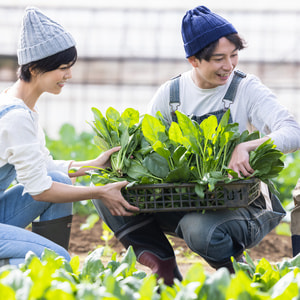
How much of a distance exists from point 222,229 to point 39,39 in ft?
3.83

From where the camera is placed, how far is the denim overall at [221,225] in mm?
2174

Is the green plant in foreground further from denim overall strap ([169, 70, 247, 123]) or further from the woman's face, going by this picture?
denim overall strap ([169, 70, 247, 123])

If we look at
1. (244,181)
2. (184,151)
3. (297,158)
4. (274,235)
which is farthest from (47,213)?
(297,158)

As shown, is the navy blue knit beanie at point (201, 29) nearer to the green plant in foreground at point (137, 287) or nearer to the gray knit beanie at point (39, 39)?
the gray knit beanie at point (39, 39)

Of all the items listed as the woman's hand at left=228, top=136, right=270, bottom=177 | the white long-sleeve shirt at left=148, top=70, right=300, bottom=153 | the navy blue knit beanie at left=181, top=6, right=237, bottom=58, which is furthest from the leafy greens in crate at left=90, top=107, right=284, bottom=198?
the navy blue knit beanie at left=181, top=6, right=237, bottom=58

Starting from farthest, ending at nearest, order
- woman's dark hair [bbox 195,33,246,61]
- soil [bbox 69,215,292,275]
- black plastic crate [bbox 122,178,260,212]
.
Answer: soil [bbox 69,215,292,275], woman's dark hair [bbox 195,33,246,61], black plastic crate [bbox 122,178,260,212]

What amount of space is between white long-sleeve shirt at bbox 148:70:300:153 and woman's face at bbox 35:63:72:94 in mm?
567

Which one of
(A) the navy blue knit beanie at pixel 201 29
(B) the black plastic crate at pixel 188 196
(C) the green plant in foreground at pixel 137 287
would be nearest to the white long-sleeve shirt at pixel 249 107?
(A) the navy blue knit beanie at pixel 201 29

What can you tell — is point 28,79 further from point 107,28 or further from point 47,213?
point 107,28

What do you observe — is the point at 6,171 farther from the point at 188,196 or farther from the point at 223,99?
the point at 223,99

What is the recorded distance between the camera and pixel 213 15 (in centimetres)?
250

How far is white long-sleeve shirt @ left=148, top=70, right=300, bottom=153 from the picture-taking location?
2283 millimetres

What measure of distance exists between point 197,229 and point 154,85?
7773 mm

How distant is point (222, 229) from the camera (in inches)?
86.2
